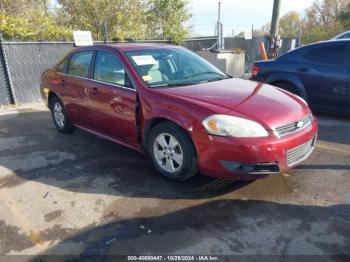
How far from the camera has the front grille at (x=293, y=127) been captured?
3.24 m

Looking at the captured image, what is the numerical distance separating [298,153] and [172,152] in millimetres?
1357

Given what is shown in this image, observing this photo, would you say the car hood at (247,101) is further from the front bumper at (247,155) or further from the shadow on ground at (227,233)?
the shadow on ground at (227,233)

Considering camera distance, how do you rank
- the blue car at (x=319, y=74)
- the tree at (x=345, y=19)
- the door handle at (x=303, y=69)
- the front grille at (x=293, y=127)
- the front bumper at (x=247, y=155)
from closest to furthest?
the front bumper at (x=247, y=155) < the front grille at (x=293, y=127) < the blue car at (x=319, y=74) < the door handle at (x=303, y=69) < the tree at (x=345, y=19)

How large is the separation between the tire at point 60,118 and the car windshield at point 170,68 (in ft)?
6.45

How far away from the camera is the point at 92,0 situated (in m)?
11.8

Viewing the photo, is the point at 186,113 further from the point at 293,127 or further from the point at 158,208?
the point at 293,127

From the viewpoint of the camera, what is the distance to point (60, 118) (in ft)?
18.9

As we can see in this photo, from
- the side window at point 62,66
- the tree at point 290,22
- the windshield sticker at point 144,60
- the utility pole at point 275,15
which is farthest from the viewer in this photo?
the tree at point 290,22

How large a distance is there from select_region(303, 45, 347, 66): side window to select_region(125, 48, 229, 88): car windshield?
2.64m

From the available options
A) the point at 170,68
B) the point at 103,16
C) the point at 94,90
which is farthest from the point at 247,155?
the point at 103,16

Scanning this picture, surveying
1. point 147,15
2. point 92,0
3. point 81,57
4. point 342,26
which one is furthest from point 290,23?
point 81,57

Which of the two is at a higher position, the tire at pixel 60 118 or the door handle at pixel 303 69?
the door handle at pixel 303 69

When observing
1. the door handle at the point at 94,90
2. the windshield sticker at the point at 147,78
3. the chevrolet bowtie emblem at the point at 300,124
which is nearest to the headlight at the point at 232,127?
the chevrolet bowtie emblem at the point at 300,124

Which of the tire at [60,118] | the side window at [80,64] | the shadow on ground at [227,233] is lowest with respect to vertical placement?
the shadow on ground at [227,233]
